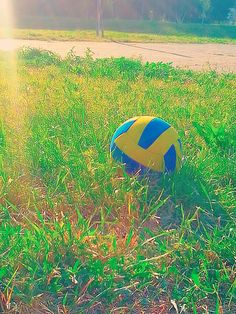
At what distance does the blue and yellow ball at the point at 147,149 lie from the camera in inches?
109

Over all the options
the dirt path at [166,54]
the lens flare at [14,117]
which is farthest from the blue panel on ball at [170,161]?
the dirt path at [166,54]

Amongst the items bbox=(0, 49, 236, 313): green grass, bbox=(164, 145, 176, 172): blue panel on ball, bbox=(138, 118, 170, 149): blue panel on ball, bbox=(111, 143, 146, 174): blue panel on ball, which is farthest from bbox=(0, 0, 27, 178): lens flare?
bbox=(164, 145, 176, 172): blue panel on ball

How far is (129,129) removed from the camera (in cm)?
288

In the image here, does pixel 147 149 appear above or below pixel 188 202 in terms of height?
above

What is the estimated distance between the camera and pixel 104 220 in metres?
2.28

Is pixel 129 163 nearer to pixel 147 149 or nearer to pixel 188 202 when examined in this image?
pixel 147 149

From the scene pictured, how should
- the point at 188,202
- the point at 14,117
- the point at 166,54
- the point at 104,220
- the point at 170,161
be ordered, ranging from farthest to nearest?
the point at 166,54 → the point at 14,117 → the point at 170,161 → the point at 188,202 → the point at 104,220

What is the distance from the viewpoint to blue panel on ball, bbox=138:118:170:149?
2.80 metres

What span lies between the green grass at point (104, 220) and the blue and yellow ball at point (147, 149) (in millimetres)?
92

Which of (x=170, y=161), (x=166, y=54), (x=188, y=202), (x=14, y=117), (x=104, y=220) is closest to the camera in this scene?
(x=104, y=220)

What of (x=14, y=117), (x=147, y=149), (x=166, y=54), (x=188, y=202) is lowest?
(x=166, y=54)

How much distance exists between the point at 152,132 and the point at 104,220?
32.8 inches

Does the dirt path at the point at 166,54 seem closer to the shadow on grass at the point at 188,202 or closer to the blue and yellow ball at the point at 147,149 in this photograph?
the blue and yellow ball at the point at 147,149

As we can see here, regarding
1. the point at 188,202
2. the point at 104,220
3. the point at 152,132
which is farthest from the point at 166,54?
the point at 104,220
